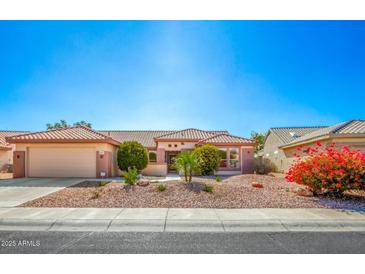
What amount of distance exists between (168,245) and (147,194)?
14.8ft

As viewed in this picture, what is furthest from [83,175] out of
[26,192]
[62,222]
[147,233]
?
[147,233]

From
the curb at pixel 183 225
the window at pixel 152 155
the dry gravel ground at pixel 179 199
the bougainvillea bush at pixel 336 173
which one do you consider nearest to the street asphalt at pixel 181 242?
the curb at pixel 183 225

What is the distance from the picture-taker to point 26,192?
1048 cm

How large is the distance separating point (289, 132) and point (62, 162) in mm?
A: 21891

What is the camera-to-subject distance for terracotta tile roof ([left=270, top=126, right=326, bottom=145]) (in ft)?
75.0

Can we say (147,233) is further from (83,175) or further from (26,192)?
(83,175)

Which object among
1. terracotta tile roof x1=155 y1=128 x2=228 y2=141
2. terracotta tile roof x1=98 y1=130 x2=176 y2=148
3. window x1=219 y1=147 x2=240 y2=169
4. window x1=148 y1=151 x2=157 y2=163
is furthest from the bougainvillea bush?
terracotta tile roof x1=98 y1=130 x2=176 y2=148

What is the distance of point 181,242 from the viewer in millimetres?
4824

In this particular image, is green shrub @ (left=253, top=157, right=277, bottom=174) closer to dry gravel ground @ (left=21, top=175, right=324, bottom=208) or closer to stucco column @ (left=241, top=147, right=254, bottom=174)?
stucco column @ (left=241, top=147, right=254, bottom=174)

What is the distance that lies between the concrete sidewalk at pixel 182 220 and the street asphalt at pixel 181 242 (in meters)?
0.33

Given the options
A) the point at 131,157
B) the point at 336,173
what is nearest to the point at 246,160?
the point at 131,157

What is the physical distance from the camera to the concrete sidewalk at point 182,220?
5703 millimetres

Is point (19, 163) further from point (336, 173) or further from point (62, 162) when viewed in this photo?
point (336, 173)

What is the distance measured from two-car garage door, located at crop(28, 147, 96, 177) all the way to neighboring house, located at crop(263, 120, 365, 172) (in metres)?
15.7
